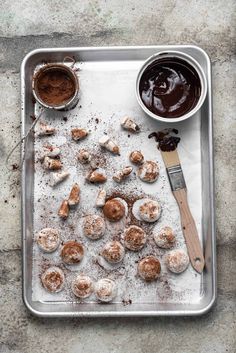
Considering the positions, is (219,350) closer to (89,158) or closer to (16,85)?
(89,158)

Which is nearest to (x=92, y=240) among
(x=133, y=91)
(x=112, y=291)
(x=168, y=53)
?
(x=112, y=291)

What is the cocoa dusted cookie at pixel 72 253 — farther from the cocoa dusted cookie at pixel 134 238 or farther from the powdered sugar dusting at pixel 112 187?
the cocoa dusted cookie at pixel 134 238

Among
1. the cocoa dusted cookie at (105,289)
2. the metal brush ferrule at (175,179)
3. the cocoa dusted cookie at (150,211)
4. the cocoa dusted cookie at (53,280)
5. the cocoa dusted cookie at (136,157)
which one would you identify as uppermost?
the cocoa dusted cookie at (136,157)

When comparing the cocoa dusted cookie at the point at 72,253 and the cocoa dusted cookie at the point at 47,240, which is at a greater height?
the cocoa dusted cookie at the point at 47,240

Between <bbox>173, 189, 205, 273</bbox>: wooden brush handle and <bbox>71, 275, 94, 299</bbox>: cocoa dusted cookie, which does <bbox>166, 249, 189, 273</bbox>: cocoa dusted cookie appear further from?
<bbox>71, 275, 94, 299</bbox>: cocoa dusted cookie

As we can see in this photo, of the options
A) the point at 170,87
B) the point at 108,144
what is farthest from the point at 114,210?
the point at 170,87

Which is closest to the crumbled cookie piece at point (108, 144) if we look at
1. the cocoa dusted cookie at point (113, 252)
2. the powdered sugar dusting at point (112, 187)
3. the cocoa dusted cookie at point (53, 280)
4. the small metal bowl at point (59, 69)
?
the powdered sugar dusting at point (112, 187)

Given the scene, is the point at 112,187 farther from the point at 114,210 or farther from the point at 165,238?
the point at 165,238
